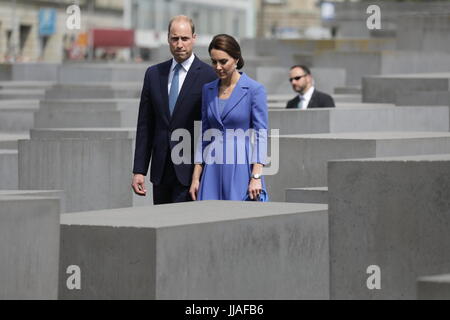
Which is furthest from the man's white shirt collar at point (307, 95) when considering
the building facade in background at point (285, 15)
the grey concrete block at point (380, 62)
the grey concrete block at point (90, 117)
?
the building facade in background at point (285, 15)

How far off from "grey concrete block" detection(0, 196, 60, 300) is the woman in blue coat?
1.52 metres

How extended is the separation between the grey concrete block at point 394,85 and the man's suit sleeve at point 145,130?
7690 mm

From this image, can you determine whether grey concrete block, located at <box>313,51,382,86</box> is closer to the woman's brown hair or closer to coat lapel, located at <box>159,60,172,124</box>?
coat lapel, located at <box>159,60,172,124</box>

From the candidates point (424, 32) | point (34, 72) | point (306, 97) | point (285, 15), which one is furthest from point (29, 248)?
point (285, 15)

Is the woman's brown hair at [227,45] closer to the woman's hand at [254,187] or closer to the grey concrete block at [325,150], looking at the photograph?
the woman's hand at [254,187]

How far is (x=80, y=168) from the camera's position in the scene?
425 inches

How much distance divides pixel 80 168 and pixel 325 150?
169 cm

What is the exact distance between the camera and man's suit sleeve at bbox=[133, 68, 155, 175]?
8.83 m

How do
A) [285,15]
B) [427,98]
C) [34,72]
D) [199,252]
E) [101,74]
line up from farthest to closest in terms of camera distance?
[285,15], [34,72], [101,74], [427,98], [199,252]

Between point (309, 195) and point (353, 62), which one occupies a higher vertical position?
point (353, 62)

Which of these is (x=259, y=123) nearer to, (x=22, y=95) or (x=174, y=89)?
(x=174, y=89)

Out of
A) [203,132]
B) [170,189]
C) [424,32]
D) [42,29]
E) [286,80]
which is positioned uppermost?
[42,29]

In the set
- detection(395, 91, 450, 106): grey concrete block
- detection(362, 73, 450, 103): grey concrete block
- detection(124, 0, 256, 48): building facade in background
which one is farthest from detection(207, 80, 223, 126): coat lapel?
detection(124, 0, 256, 48): building facade in background
